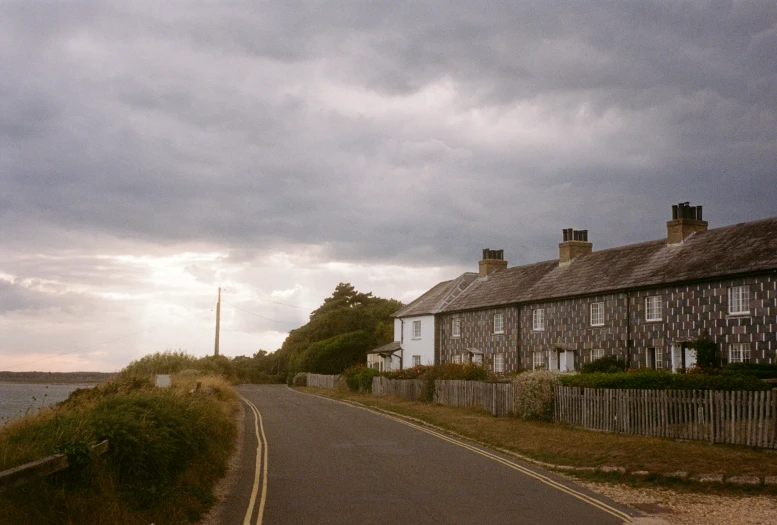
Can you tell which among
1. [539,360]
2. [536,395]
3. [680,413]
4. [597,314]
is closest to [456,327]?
[539,360]

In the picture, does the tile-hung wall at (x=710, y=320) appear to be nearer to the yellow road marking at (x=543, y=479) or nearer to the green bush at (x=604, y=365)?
the green bush at (x=604, y=365)

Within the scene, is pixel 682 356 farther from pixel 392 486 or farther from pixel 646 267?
pixel 392 486

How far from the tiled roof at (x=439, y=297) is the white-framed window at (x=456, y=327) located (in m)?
1.77

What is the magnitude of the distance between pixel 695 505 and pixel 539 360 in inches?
1130

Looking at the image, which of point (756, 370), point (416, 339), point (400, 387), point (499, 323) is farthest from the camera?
point (416, 339)

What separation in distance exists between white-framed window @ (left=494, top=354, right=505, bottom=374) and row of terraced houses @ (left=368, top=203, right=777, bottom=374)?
9 centimetres

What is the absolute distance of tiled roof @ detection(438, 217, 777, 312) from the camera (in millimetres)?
30062

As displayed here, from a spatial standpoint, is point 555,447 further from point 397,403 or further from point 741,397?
point 397,403

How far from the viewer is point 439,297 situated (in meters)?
55.3

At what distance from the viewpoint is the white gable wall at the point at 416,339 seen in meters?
54.2

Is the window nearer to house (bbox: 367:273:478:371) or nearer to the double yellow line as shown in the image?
the double yellow line

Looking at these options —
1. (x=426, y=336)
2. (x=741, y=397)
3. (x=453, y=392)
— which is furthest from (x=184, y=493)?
(x=426, y=336)

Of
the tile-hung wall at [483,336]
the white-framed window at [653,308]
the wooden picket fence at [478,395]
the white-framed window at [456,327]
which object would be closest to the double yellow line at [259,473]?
the wooden picket fence at [478,395]

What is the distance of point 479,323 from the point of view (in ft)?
158
